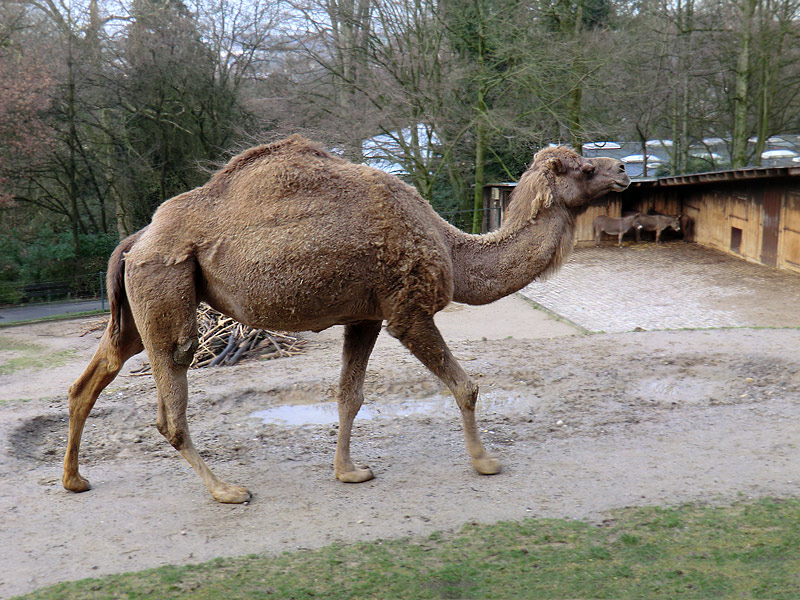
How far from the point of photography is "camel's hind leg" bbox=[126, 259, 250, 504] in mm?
5137

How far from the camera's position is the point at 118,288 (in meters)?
5.47

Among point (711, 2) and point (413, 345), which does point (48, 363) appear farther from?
point (711, 2)

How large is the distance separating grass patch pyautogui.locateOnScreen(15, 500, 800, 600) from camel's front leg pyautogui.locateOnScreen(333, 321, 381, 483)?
3.82 ft

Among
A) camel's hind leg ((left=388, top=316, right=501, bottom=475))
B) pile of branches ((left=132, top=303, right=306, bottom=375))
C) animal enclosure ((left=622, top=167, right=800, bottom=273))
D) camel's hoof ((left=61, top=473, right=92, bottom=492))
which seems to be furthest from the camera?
animal enclosure ((left=622, top=167, right=800, bottom=273))

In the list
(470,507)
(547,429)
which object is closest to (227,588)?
(470,507)

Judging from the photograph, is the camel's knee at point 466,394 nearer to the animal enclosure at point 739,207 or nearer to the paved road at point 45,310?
the animal enclosure at point 739,207

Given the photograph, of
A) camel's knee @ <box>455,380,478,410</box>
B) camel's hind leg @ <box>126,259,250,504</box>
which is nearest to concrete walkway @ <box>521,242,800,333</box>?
camel's knee @ <box>455,380,478,410</box>

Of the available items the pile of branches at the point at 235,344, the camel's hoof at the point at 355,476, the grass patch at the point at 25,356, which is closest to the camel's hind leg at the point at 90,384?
the camel's hoof at the point at 355,476

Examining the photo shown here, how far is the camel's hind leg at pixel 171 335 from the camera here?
5.14 m

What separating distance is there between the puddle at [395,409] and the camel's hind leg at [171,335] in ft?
Answer: 6.35

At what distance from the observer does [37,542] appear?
4719mm

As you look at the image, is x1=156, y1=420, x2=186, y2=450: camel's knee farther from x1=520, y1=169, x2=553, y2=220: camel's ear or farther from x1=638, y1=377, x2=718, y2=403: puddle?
x1=638, y1=377, x2=718, y2=403: puddle

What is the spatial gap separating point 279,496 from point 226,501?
37cm

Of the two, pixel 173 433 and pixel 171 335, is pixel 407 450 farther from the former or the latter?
pixel 171 335
